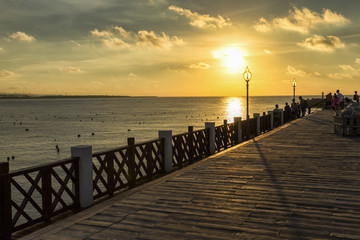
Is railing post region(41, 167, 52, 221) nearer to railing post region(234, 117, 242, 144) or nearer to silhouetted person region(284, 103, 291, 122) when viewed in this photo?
railing post region(234, 117, 242, 144)

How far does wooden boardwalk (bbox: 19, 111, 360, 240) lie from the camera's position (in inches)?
219

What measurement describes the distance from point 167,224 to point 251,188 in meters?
2.96

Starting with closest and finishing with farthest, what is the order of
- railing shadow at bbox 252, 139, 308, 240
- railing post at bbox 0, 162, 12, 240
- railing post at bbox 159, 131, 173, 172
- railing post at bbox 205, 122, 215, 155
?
railing shadow at bbox 252, 139, 308, 240
railing post at bbox 0, 162, 12, 240
railing post at bbox 159, 131, 173, 172
railing post at bbox 205, 122, 215, 155

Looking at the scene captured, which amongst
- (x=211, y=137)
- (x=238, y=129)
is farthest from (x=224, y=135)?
(x=211, y=137)

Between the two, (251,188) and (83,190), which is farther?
(251,188)

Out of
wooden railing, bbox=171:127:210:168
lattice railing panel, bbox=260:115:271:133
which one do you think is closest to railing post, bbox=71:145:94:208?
wooden railing, bbox=171:127:210:168

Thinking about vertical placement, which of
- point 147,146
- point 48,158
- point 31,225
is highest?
point 147,146

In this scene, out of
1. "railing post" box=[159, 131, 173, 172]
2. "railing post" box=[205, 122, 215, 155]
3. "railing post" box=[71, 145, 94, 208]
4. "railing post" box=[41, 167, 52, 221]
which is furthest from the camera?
"railing post" box=[205, 122, 215, 155]

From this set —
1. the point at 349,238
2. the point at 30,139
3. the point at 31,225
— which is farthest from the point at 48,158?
the point at 349,238

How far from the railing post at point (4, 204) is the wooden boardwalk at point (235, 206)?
546 mm

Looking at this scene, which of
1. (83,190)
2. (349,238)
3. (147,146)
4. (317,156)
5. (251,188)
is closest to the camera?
(349,238)

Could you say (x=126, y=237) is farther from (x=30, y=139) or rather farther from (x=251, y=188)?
(x=30, y=139)

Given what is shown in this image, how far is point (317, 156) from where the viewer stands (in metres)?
12.4

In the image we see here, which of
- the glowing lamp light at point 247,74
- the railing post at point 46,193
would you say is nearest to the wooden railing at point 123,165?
the railing post at point 46,193
